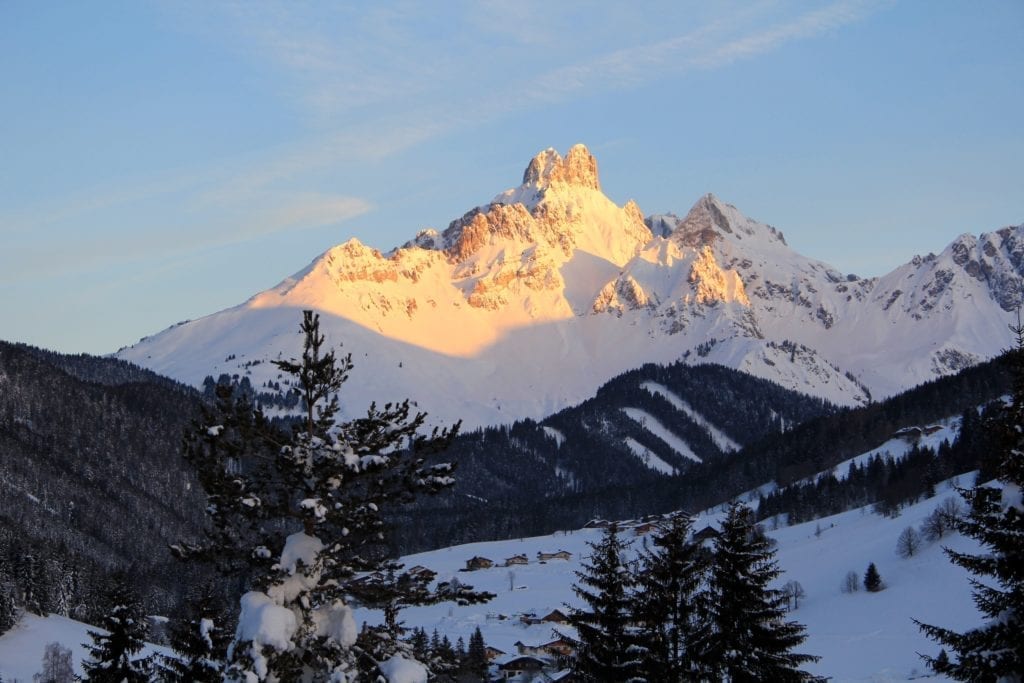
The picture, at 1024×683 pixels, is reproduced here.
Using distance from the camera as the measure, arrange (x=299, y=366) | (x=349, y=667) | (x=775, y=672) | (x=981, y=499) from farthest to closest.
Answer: (x=775, y=672)
(x=981, y=499)
(x=299, y=366)
(x=349, y=667)

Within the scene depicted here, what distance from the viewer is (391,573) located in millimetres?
21766

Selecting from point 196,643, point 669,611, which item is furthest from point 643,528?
point 669,611

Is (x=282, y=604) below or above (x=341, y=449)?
below

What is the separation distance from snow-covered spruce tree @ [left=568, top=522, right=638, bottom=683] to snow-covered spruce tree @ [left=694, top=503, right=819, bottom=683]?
185 cm

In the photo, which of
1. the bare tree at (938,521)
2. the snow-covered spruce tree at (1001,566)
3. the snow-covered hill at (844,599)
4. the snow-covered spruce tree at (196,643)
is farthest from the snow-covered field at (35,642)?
the snow-covered spruce tree at (1001,566)

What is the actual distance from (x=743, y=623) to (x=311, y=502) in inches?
565

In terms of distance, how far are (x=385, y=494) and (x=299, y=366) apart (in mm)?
2692

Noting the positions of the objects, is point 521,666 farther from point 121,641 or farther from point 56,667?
point 121,641

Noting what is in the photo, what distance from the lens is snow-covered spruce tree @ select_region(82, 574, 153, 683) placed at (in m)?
35.0

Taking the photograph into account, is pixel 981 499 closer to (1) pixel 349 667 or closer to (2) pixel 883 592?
(1) pixel 349 667

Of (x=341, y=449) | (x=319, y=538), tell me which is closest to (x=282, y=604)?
(x=319, y=538)

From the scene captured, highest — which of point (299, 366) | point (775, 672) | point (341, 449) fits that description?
point (299, 366)

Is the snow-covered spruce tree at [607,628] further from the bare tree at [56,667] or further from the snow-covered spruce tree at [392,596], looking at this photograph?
the bare tree at [56,667]

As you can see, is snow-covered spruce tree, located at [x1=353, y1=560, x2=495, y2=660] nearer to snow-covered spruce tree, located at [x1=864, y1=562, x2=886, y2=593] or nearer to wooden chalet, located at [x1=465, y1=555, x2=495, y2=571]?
snow-covered spruce tree, located at [x1=864, y1=562, x2=886, y2=593]
